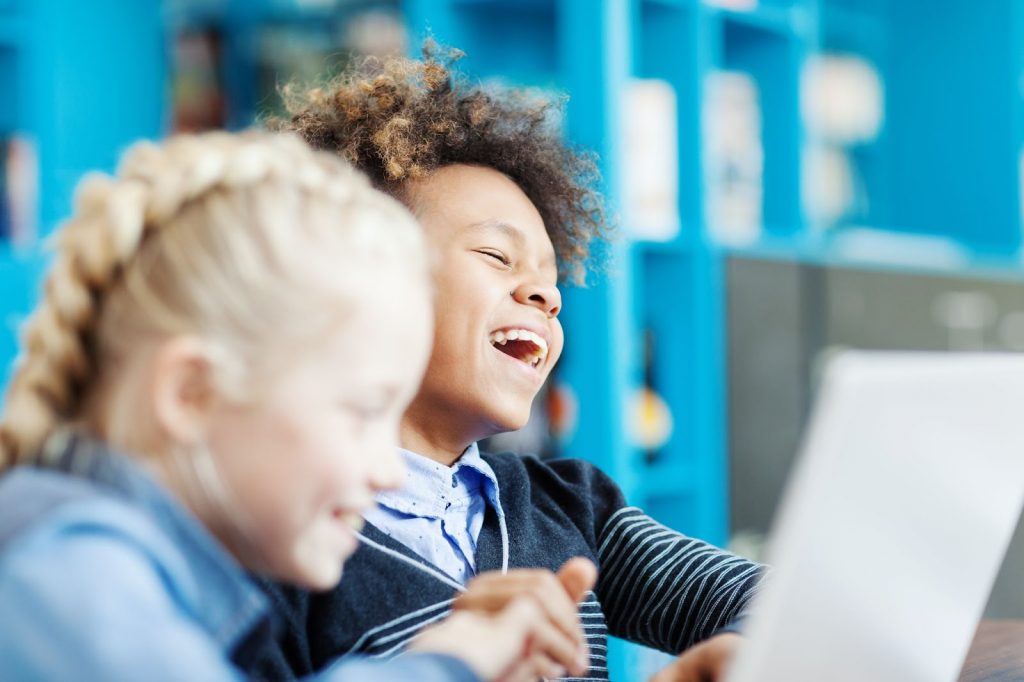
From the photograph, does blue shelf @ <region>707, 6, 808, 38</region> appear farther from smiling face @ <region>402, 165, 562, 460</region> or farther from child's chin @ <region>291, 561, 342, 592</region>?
child's chin @ <region>291, 561, 342, 592</region>

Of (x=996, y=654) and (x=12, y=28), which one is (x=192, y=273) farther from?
(x=12, y=28)

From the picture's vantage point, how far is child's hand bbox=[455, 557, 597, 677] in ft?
2.49

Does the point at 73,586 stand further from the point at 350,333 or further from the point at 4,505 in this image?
the point at 350,333

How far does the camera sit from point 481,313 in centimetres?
118

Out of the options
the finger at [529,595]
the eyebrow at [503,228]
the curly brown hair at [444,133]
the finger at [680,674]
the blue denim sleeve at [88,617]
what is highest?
the curly brown hair at [444,133]

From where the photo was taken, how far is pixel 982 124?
4742 mm

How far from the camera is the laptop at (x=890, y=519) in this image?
609mm

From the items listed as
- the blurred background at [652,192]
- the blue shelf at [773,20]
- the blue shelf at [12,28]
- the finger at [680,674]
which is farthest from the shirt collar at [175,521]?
the blue shelf at [12,28]

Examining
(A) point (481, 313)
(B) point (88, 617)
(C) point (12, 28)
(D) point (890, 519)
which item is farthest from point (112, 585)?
(C) point (12, 28)

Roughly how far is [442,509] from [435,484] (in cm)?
2

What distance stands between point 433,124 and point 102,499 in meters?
0.71

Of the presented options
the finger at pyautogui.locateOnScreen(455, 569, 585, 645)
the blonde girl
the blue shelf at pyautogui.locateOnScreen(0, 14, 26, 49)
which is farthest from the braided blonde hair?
the blue shelf at pyautogui.locateOnScreen(0, 14, 26, 49)

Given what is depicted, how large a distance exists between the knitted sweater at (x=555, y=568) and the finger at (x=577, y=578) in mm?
216

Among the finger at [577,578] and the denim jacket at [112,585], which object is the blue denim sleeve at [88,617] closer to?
the denim jacket at [112,585]
